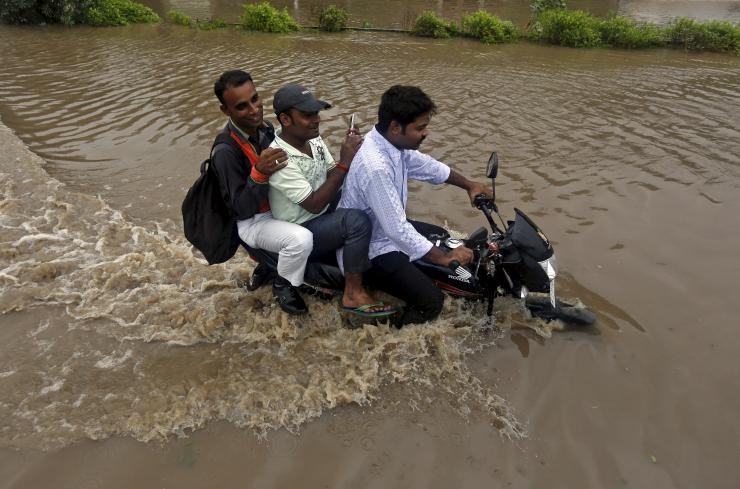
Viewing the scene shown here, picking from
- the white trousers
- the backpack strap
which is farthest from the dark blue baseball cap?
the white trousers

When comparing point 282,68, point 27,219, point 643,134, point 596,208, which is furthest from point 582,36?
point 27,219

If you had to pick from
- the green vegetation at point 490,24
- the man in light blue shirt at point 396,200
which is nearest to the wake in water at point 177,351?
the man in light blue shirt at point 396,200

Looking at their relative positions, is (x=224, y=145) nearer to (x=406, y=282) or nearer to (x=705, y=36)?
(x=406, y=282)

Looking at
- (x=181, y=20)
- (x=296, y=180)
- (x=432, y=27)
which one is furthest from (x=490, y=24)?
(x=296, y=180)

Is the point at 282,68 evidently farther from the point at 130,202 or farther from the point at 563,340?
the point at 563,340

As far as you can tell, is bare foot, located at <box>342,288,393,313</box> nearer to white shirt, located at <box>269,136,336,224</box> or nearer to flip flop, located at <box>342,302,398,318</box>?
flip flop, located at <box>342,302,398,318</box>

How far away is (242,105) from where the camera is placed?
10.1ft

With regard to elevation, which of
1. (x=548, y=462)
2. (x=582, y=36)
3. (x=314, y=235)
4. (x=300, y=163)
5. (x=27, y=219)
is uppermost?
(x=582, y=36)

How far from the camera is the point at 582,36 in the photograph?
1239 centimetres

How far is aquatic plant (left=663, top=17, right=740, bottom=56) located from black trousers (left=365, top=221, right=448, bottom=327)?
12.9 metres

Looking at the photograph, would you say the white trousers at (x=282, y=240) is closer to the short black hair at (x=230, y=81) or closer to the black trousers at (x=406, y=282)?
the black trousers at (x=406, y=282)

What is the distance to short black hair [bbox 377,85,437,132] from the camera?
9.04ft

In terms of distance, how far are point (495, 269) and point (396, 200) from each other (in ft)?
2.77

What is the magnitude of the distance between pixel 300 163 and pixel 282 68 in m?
8.38
